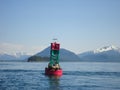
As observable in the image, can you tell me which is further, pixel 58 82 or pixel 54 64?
pixel 54 64

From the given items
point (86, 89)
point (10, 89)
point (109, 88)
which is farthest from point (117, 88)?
point (10, 89)

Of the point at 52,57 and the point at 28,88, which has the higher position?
the point at 52,57

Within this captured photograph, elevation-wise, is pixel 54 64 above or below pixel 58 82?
above

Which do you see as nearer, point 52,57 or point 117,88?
point 117,88

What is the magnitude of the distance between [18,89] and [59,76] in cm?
3322

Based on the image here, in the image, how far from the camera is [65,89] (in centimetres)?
5409

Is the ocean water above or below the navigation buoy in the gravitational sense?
below

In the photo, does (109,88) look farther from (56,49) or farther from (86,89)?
(56,49)

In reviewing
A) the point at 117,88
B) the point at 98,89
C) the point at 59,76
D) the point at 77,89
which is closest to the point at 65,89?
the point at 77,89

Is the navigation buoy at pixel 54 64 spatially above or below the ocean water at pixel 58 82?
above

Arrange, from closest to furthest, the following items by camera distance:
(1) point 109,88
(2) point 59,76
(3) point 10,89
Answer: (3) point 10,89 < (1) point 109,88 < (2) point 59,76

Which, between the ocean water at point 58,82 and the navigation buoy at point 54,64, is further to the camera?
the navigation buoy at point 54,64

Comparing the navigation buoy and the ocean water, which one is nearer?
the ocean water

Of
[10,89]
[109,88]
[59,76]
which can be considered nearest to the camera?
[10,89]
